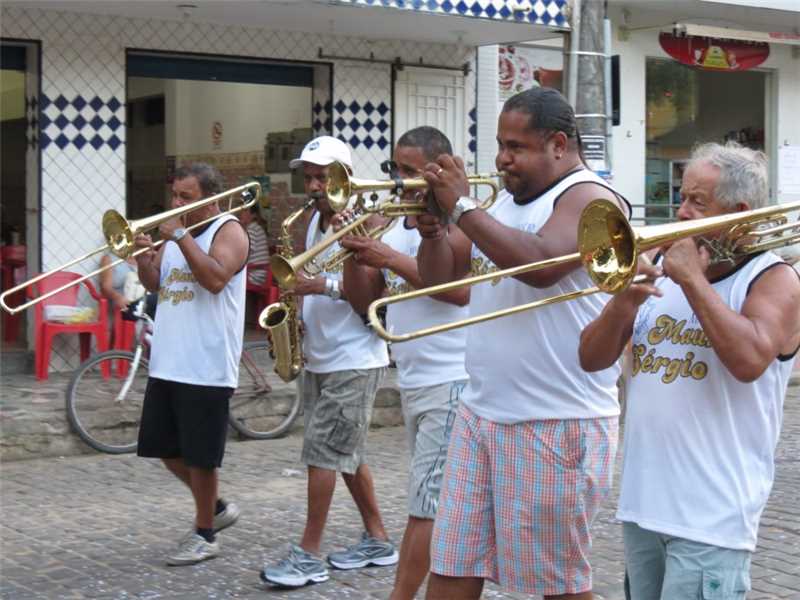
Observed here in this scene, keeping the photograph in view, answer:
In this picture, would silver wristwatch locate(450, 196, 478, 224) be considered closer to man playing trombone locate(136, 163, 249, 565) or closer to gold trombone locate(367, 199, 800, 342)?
gold trombone locate(367, 199, 800, 342)

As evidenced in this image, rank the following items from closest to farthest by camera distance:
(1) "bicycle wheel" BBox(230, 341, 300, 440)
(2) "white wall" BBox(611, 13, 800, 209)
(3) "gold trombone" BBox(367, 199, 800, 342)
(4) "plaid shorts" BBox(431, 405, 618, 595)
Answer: (3) "gold trombone" BBox(367, 199, 800, 342)
(4) "plaid shorts" BBox(431, 405, 618, 595)
(1) "bicycle wheel" BBox(230, 341, 300, 440)
(2) "white wall" BBox(611, 13, 800, 209)

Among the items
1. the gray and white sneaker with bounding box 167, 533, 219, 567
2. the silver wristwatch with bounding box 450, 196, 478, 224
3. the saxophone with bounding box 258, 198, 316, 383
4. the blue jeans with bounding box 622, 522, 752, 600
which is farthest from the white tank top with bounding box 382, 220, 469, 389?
the blue jeans with bounding box 622, 522, 752, 600

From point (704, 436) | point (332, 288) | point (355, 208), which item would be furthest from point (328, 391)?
point (704, 436)

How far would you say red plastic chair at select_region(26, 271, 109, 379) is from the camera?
1016 cm

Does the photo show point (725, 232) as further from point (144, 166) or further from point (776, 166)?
point (776, 166)

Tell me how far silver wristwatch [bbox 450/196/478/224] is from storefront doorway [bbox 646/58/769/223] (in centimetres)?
1072

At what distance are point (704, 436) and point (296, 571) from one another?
8.75 ft

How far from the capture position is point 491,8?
1105 cm

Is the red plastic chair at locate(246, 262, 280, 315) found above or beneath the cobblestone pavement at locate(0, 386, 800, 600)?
above

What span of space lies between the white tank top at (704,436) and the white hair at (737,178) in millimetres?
153

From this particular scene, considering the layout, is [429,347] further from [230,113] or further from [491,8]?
[230,113]

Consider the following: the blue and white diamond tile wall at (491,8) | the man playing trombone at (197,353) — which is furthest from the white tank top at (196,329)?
the blue and white diamond tile wall at (491,8)

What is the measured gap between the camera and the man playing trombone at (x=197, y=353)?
18.9 feet

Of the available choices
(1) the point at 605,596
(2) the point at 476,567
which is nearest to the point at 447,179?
(2) the point at 476,567
